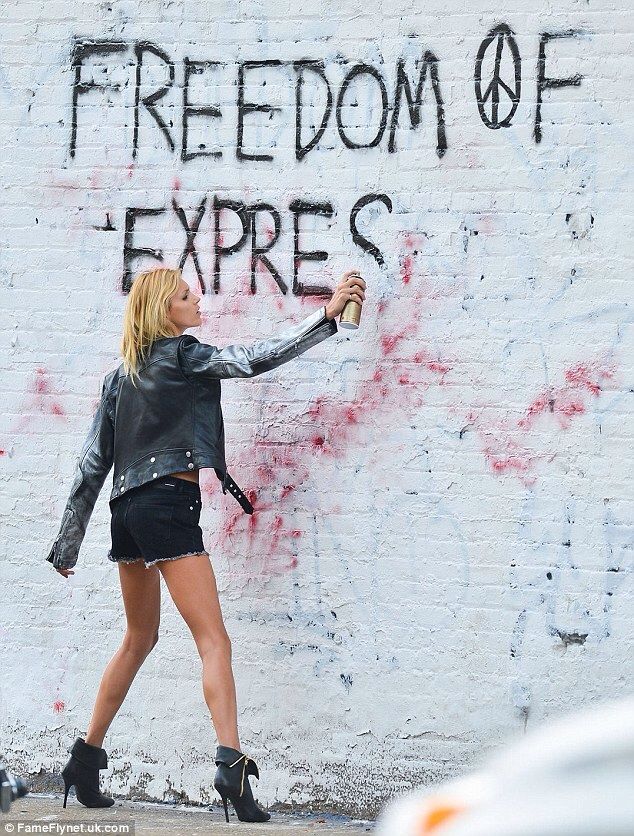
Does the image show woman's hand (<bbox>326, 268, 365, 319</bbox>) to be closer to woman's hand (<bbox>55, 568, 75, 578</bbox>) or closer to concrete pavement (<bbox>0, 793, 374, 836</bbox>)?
woman's hand (<bbox>55, 568, 75, 578</bbox>)

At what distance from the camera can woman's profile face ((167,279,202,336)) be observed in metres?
4.63

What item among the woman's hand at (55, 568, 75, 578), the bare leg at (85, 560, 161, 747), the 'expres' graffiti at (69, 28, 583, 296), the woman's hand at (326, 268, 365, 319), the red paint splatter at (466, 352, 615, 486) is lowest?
the bare leg at (85, 560, 161, 747)

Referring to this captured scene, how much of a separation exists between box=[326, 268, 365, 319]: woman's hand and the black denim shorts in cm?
85

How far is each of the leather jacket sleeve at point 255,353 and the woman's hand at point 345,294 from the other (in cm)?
3

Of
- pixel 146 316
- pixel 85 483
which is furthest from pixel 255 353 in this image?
pixel 85 483

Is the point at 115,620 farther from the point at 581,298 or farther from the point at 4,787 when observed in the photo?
the point at 581,298

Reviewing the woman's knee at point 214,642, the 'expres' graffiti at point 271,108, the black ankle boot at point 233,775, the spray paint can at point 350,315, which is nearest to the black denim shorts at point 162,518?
the woman's knee at point 214,642

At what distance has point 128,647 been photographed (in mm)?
4664

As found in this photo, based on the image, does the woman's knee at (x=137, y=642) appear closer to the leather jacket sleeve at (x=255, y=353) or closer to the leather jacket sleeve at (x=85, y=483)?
the leather jacket sleeve at (x=85, y=483)

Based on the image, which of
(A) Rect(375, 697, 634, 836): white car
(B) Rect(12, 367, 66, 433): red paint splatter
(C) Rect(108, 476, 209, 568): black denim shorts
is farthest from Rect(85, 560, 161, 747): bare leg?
(A) Rect(375, 697, 634, 836): white car

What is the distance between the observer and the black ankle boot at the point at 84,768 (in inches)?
184

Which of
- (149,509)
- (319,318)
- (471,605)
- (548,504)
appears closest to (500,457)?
(548,504)

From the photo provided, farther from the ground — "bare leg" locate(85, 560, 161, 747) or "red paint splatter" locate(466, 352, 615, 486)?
"red paint splatter" locate(466, 352, 615, 486)

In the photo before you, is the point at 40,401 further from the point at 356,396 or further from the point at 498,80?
the point at 498,80
